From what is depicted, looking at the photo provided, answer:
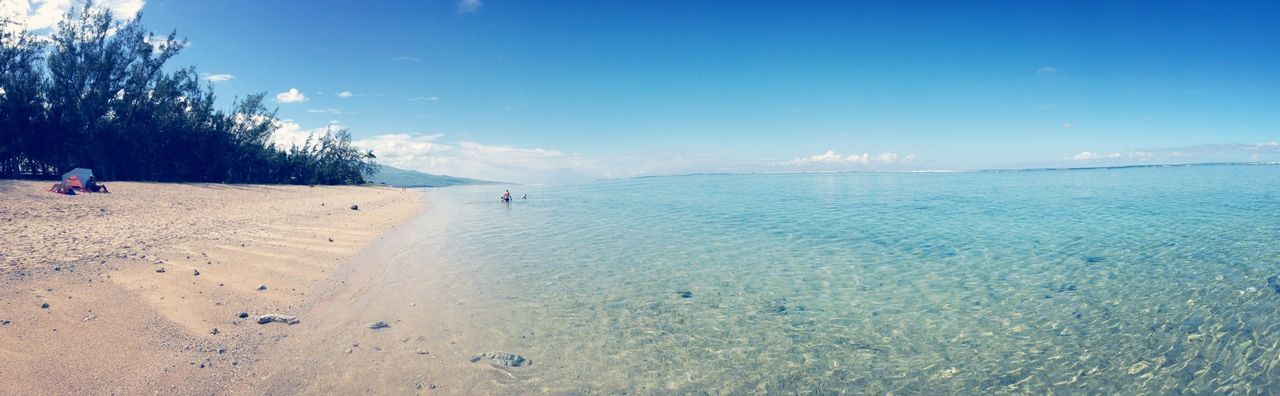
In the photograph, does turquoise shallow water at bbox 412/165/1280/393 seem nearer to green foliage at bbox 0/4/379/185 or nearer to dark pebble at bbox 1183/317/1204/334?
dark pebble at bbox 1183/317/1204/334

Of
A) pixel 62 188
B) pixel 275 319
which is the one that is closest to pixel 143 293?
pixel 275 319

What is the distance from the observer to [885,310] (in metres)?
10.6

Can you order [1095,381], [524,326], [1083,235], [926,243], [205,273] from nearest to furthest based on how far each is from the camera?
[1095,381], [524,326], [205,273], [926,243], [1083,235]

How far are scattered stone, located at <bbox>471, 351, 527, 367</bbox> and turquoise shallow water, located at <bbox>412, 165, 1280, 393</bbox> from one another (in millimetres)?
239

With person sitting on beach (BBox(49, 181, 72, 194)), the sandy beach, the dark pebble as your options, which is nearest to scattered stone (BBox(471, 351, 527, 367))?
the sandy beach

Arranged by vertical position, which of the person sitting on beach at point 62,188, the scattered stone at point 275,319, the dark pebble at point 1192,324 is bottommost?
the dark pebble at point 1192,324

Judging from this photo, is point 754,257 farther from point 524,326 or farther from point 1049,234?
point 1049,234

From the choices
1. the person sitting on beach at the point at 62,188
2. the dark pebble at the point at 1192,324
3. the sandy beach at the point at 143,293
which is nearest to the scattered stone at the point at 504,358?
the sandy beach at the point at 143,293

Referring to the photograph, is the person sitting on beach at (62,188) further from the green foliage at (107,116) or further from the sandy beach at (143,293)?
the green foliage at (107,116)

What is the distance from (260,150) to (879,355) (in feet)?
242

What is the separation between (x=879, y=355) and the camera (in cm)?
823

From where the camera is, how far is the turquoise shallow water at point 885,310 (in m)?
7.48

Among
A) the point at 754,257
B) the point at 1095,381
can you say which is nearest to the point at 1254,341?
the point at 1095,381

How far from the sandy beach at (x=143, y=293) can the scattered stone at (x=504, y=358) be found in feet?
10.3
